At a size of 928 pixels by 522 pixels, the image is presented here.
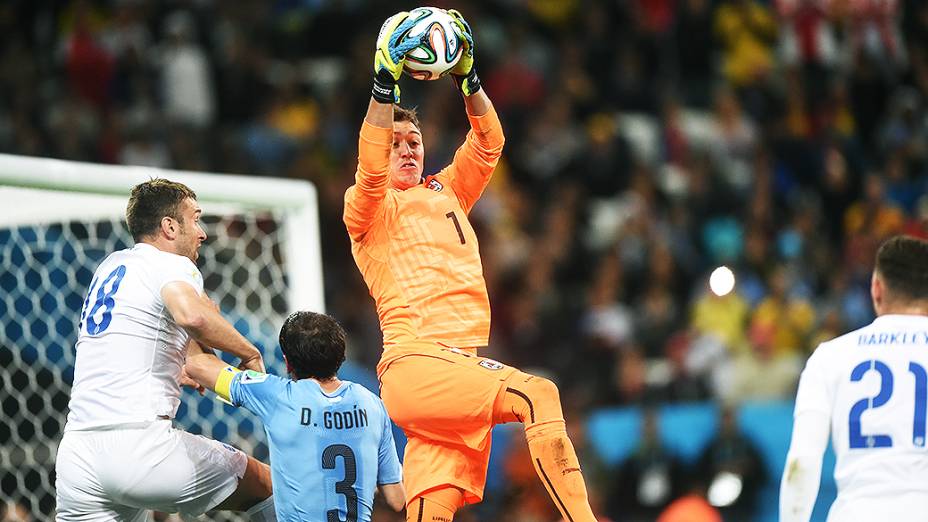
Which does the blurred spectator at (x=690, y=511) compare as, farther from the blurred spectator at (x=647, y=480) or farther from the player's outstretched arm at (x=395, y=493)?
the player's outstretched arm at (x=395, y=493)

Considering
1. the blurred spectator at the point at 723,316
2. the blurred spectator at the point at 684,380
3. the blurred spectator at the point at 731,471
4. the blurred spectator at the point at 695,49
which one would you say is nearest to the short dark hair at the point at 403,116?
the blurred spectator at the point at 731,471

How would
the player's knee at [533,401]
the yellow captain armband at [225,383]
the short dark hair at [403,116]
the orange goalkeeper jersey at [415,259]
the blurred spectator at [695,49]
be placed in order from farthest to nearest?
the blurred spectator at [695,49] < the short dark hair at [403,116] < the orange goalkeeper jersey at [415,259] < the player's knee at [533,401] < the yellow captain armband at [225,383]

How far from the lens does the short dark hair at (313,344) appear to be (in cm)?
504

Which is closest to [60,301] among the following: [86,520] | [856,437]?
[86,520]

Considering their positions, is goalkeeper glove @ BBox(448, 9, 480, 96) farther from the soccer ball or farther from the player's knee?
the player's knee

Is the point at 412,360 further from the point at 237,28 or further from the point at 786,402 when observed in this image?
the point at 237,28

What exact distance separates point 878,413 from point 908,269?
546 mm

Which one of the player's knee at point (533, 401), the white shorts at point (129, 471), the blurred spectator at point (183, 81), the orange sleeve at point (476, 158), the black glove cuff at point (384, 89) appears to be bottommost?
the white shorts at point (129, 471)

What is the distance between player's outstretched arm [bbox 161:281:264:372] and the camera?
16.5 feet

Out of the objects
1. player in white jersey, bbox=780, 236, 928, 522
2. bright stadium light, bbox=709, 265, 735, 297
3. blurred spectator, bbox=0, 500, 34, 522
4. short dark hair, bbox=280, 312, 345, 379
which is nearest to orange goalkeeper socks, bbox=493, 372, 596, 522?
short dark hair, bbox=280, 312, 345, 379

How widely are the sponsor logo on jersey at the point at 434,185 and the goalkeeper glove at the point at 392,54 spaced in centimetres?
68

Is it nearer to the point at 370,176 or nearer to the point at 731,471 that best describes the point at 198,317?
the point at 370,176

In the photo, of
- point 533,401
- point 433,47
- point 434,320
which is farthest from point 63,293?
point 533,401

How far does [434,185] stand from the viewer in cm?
602
